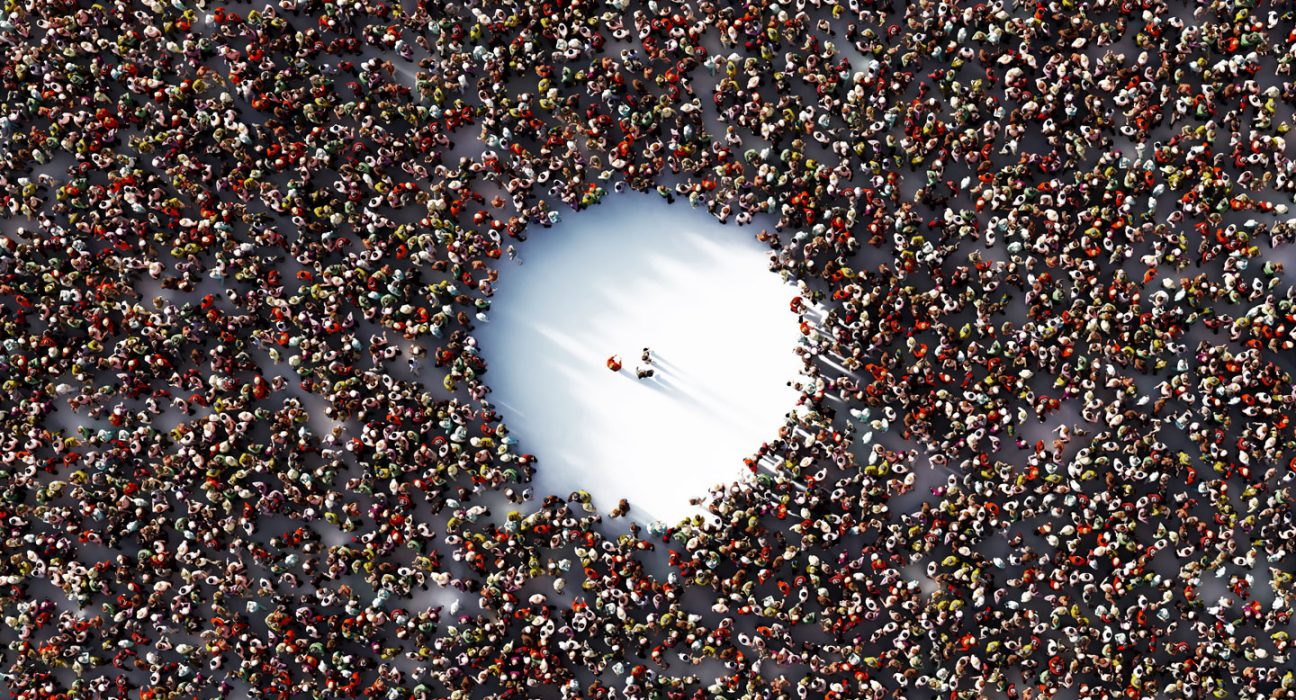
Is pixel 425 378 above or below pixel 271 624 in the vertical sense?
above

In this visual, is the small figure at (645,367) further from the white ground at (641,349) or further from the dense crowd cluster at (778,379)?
the dense crowd cluster at (778,379)

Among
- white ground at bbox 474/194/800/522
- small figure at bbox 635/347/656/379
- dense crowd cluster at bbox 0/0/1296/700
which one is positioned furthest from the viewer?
white ground at bbox 474/194/800/522

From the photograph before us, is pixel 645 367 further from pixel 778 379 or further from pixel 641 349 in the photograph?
pixel 778 379

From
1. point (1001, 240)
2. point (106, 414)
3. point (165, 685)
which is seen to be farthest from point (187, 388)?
point (1001, 240)


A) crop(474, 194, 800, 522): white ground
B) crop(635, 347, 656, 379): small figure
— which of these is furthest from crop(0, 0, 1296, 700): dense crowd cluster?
crop(635, 347, 656, 379): small figure

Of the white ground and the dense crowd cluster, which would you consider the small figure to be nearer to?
the white ground

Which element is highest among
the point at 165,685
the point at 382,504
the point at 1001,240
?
the point at 1001,240

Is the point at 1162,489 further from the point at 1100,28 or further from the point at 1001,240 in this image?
the point at 1100,28
